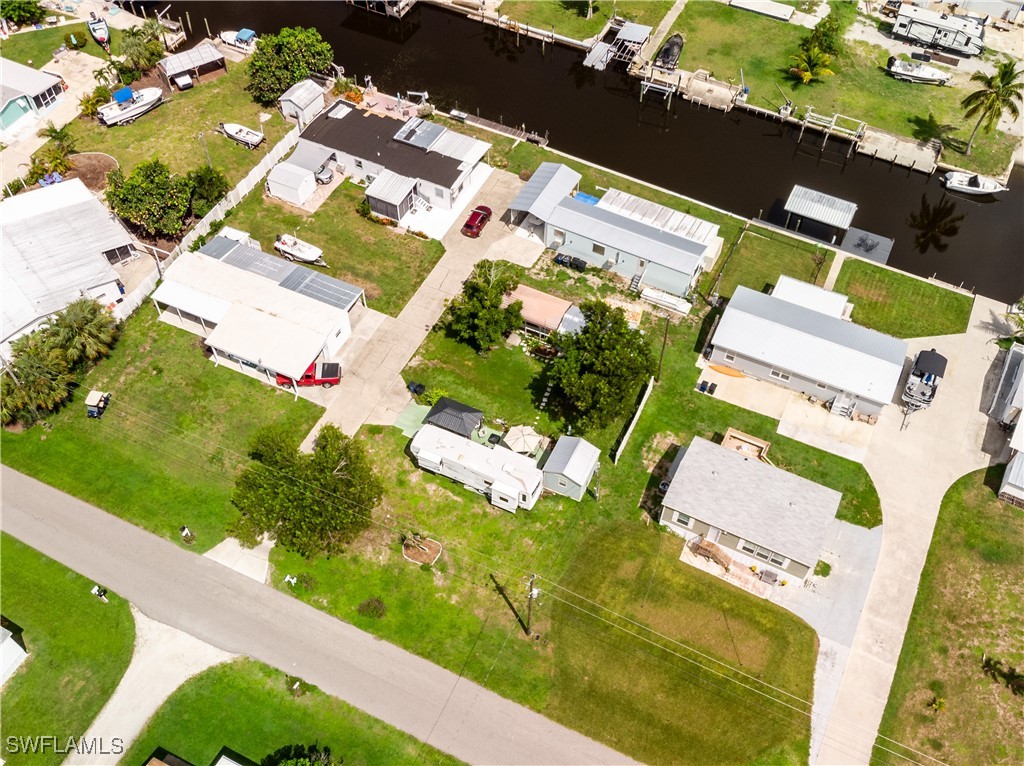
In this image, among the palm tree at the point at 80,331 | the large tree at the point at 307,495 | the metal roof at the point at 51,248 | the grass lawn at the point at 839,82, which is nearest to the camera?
the large tree at the point at 307,495

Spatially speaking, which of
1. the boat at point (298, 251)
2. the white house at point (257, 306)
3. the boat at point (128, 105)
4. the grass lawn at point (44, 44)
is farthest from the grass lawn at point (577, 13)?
the white house at point (257, 306)

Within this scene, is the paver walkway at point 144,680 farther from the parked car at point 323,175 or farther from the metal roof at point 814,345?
the metal roof at point 814,345

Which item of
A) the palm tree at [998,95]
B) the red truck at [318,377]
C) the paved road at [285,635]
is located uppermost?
the palm tree at [998,95]

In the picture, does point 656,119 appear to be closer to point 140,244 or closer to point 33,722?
point 140,244

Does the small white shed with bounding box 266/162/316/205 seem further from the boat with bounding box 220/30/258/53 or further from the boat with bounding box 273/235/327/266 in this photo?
the boat with bounding box 220/30/258/53

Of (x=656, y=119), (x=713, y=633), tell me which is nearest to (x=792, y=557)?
(x=713, y=633)

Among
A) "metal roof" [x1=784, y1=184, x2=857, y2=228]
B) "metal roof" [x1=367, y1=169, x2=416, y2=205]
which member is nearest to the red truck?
"metal roof" [x1=367, y1=169, x2=416, y2=205]
